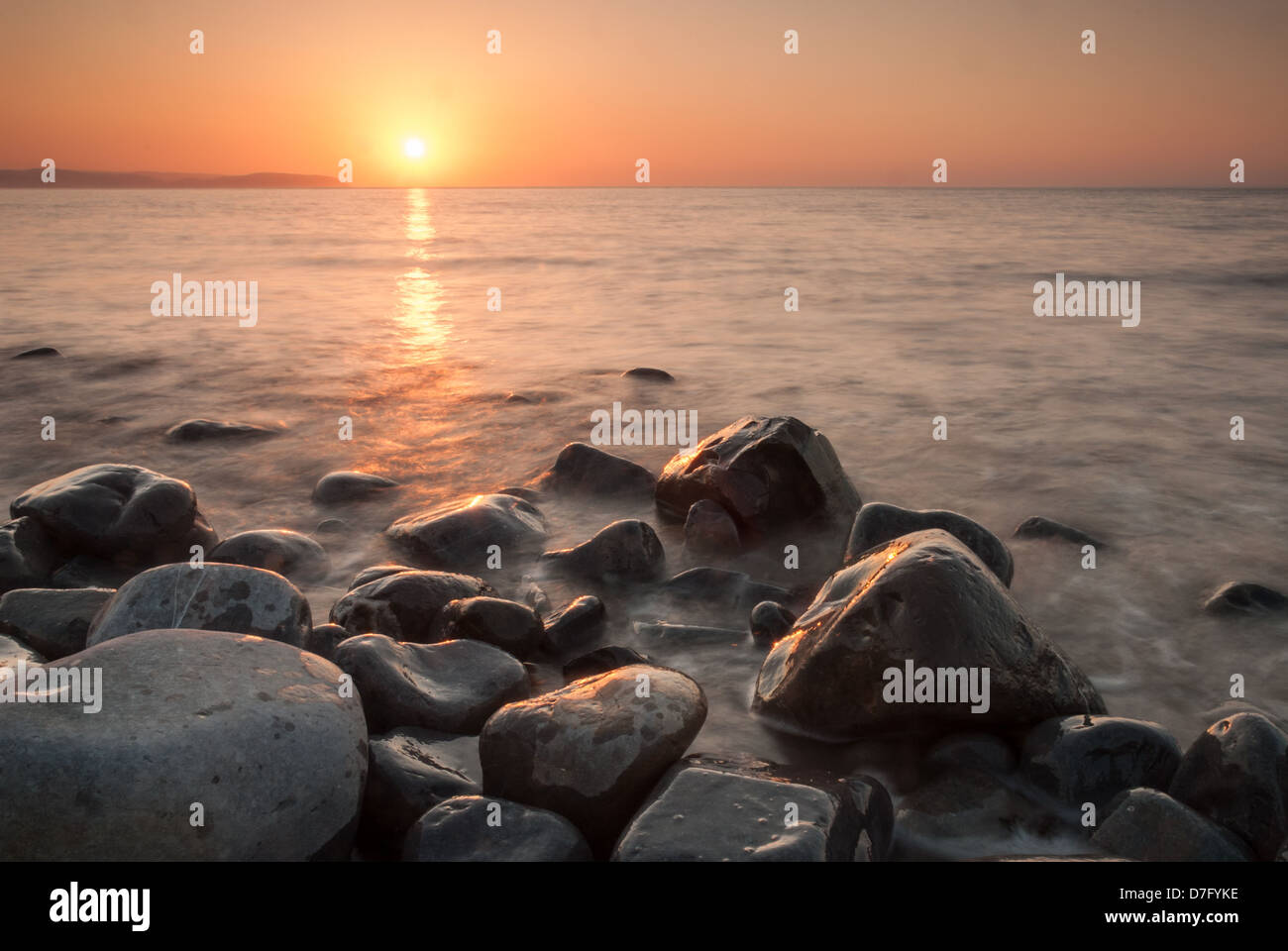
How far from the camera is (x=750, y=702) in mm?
4016

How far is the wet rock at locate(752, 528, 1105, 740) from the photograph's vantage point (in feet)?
11.6

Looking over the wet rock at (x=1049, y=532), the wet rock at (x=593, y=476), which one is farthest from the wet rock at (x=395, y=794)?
the wet rock at (x=1049, y=532)

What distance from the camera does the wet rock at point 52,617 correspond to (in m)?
4.05

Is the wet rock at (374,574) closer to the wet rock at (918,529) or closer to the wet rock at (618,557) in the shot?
the wet rock at (618,557)

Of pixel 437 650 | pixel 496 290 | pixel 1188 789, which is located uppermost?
pixel 496 290

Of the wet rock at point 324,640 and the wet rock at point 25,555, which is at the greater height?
the wet rock at point 25,555

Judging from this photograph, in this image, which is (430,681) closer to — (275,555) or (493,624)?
(493,624)

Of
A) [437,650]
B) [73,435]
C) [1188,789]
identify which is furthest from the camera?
[73,435]

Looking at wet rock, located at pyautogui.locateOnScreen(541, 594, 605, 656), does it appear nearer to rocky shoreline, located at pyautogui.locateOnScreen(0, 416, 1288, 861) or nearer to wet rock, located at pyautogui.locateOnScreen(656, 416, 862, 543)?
rocky shoreline, located at pyautogui.locateOnScreen(0, 416, 1288, 861)

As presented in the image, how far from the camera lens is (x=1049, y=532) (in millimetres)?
Result: 5883

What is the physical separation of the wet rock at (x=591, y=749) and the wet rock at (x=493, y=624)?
0.88 m

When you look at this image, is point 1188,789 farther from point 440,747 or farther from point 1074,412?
point 1074,412

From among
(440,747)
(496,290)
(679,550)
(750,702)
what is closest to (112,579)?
(440,747)

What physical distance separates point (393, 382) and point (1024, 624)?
832 centimetres
